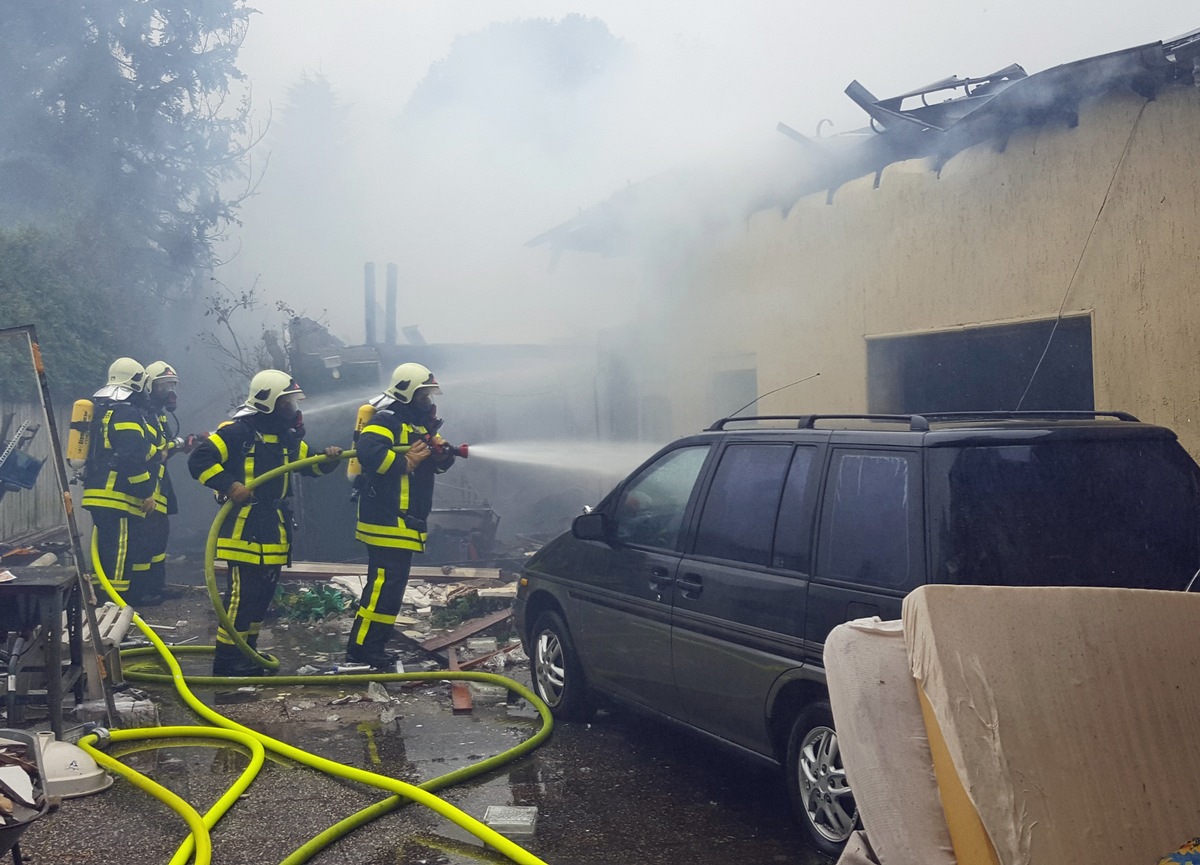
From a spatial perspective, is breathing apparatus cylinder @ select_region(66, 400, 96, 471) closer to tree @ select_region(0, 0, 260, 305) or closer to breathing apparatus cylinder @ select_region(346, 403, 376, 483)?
breathing apparatus cylinder @ select_region(346, 403, 376, 483)

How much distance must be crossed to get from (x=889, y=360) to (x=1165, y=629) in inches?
214

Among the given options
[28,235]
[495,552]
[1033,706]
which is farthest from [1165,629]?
[28,235]

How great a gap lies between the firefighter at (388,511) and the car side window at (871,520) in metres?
3.59

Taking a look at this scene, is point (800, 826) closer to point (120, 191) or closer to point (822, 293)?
point (822, 293)

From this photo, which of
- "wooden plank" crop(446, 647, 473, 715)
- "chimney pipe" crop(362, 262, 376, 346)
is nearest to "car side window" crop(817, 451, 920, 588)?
"wooden plank" crop(446, 647, 473, 715)

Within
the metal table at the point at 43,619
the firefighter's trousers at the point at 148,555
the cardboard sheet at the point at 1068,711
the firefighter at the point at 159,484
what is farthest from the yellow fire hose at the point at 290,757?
the firefighter at the point at 159,484

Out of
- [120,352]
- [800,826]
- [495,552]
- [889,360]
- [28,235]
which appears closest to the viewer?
[800,826]

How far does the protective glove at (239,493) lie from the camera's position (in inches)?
263

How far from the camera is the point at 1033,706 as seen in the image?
2633mm

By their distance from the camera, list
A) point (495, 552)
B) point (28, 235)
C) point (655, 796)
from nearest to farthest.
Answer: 1. point (655, 796)
2. point (495, 552)
3. point (28, 235)

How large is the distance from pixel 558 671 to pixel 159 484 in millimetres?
5450

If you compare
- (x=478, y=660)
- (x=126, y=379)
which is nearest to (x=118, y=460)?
(x=126, y=379)

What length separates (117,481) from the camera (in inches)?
349

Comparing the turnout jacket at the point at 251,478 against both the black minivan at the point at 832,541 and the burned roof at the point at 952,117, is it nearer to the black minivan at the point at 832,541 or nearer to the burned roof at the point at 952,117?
the black minivan at the point at 832,541
